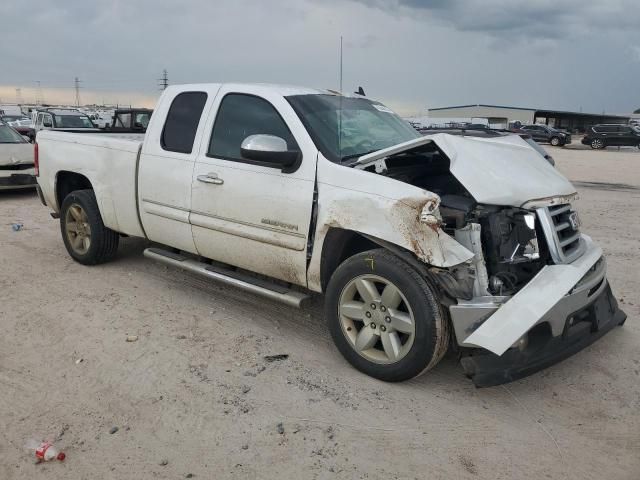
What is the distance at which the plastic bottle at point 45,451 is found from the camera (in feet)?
8.98

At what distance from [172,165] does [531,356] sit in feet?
10.6

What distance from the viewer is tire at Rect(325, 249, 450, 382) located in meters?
3.22

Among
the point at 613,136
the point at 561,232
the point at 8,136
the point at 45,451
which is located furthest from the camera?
the point at 613,136

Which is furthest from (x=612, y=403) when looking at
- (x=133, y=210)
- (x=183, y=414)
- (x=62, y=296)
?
(x=62, y=296)

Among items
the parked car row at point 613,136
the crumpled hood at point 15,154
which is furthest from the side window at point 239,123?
the parked car row at point 613,136

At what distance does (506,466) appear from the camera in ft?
9.09

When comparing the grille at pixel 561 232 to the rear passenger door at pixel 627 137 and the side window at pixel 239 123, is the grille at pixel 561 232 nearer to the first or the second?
the side window at pixel 239 123

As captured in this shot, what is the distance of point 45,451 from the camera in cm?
276

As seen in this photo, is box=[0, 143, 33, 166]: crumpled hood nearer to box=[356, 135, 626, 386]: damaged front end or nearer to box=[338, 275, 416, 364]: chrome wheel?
box=[356, 135, 626, 386]: damaged front end

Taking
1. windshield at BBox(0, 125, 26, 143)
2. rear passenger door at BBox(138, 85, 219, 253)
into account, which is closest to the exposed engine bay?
rear passenger door at BBox(138, 85, 219, 253)

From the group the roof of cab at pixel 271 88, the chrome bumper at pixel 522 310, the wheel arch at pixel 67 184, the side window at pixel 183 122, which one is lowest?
the chrome bumper at pixel 522 310

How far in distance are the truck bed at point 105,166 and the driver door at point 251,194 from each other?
958mm

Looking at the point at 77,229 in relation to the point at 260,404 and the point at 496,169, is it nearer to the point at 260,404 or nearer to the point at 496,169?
the point at 260,404

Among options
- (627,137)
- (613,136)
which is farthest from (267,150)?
(627,137)
